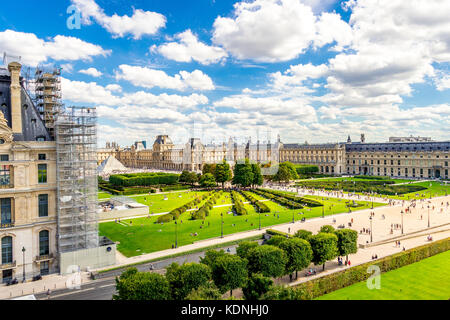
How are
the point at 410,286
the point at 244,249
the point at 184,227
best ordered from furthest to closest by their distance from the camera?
the point at 184,227
the point at 244,249
the point at 410,286

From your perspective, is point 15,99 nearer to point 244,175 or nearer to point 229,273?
point 229,273

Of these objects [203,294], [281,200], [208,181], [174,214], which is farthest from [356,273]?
[208,181]

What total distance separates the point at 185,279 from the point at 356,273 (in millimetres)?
15532

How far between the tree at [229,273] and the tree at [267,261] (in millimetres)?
1594

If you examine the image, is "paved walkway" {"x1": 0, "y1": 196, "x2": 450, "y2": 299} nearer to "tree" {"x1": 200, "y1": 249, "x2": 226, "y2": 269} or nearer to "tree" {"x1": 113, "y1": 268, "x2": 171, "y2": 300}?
"tree" {"x1": 200, "y1": 249, "x2": 226, "y2": 269}

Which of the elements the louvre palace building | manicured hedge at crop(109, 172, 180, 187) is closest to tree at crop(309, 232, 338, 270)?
manicured hedge at crop(109, 172, 180, 187)

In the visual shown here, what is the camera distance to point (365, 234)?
44.8m

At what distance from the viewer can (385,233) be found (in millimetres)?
44969

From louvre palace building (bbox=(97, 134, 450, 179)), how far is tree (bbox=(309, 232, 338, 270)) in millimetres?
74003

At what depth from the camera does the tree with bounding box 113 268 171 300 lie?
21872 mm

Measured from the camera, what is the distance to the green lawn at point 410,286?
26.1 metres
